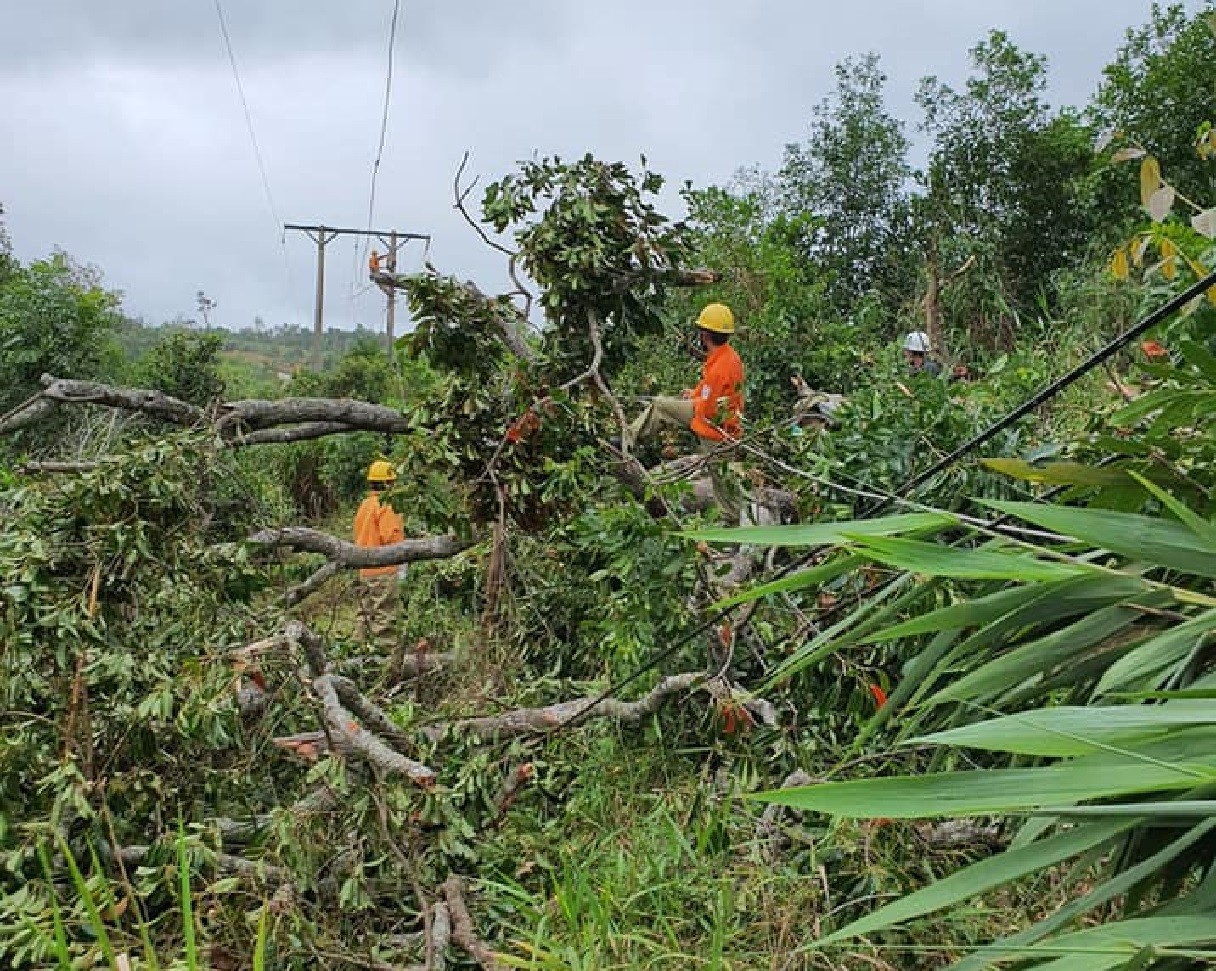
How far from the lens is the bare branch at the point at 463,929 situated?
2418 mm

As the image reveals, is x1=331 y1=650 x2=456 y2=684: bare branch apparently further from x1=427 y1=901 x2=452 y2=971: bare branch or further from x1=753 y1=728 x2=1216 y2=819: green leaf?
x1=753 y1=728 x2=1216 y2=819: green leaf

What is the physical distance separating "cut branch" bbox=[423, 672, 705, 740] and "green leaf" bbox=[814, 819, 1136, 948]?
Answer: 2.15 meters

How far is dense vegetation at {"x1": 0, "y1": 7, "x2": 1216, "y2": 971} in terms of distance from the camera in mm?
1249

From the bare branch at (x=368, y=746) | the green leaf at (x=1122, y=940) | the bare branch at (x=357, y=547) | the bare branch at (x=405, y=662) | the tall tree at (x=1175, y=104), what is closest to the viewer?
the green leaf at (x=1122, y=940)

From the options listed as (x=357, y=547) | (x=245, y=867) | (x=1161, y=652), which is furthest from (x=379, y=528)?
(x=1161, y=652)

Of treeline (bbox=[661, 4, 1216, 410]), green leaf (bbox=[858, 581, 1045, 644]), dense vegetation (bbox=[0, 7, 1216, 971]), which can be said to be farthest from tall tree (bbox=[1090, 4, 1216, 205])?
green leaf (bbox=[858, 581, 1045, 644])

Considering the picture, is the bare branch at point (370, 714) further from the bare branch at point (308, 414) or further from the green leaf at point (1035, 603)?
the green leaf at point (1035, 603)

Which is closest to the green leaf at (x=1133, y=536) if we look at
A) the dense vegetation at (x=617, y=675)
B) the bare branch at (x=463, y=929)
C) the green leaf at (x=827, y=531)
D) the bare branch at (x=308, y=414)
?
the dense vegetation at (x=617, y=675)

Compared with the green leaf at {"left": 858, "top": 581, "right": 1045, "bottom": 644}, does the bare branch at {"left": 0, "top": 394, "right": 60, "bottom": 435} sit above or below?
above

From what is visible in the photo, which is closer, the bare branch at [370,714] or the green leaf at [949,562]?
the green leaf at [949,562]

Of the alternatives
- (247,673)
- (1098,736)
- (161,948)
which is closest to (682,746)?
(247,673)

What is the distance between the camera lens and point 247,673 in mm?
3027

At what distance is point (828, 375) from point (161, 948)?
5.44m

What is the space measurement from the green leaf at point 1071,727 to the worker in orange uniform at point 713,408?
2863 mm
